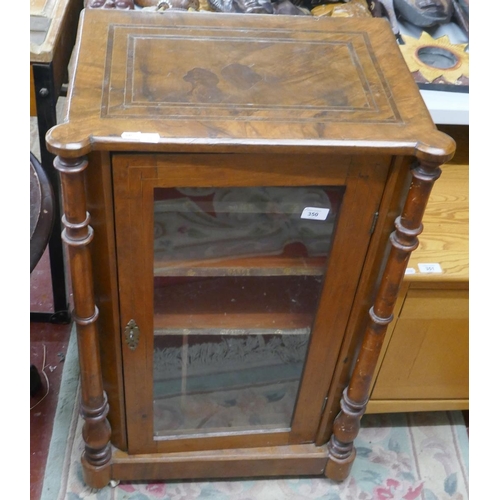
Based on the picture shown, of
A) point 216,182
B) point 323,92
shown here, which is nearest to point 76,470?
point 216,182

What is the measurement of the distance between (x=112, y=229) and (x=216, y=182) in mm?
155

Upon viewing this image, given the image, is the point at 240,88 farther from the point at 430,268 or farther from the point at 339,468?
the point at 339,468

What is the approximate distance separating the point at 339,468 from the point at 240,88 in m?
0.75

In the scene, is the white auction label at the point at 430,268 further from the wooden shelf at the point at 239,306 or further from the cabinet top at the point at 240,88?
the cabinet top at the point at 240,88

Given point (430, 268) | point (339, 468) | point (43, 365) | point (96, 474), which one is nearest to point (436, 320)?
point (430, 268)

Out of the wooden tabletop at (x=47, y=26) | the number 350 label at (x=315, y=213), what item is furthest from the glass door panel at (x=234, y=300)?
the wooden tabletop at (x=47, y=26)

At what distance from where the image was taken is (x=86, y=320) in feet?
2.97

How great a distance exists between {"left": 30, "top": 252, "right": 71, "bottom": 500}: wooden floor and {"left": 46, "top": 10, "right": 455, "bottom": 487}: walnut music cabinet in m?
0.15

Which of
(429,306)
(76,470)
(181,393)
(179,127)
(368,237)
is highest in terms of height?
(179,127)

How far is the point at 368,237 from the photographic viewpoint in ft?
2.91

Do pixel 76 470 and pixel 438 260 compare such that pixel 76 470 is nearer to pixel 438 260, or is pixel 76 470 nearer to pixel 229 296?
pixel 229 296

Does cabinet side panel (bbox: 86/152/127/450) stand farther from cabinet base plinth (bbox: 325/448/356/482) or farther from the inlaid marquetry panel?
cabinet base plinth (bbox: 325/448/356/482)

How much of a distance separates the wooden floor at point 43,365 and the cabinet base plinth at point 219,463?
0.18 meters

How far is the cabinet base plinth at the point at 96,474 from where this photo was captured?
1149mm
